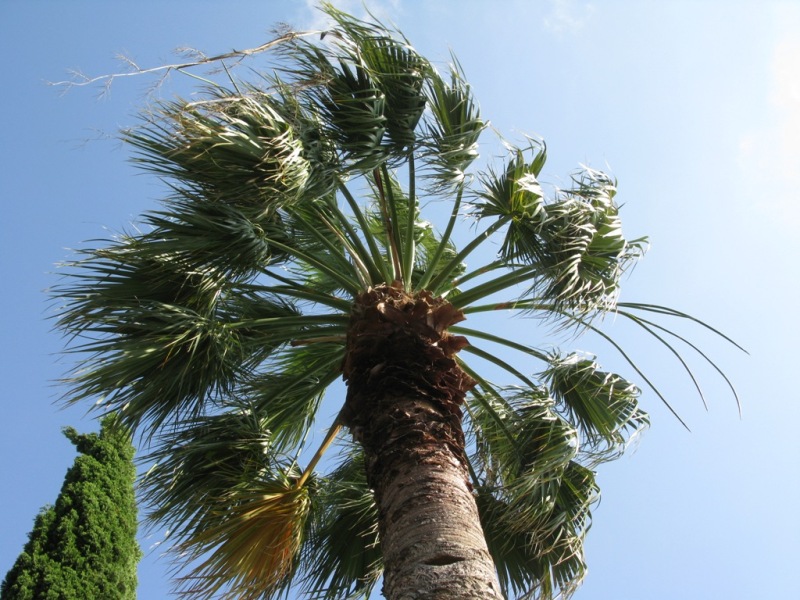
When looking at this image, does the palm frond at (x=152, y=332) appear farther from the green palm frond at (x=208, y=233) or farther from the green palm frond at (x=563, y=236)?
the green palm frond at (x=563, y=236)

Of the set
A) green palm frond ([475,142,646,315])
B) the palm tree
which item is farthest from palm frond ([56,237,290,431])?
green palm frond ([475,142,646,315])

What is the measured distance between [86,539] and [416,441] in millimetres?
6399

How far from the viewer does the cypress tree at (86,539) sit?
28.9 feet

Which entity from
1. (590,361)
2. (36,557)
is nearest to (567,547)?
(590,361)

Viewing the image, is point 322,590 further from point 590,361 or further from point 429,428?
point 590,361

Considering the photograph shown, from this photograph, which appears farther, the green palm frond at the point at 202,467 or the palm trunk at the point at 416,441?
the green palm frond at the point at 202,467

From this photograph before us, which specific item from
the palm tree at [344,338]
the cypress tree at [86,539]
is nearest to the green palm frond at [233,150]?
the palm tree at [344,338]

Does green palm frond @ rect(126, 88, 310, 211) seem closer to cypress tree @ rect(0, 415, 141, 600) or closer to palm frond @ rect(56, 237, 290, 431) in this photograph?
palm frond @ rect(56, 237, 290, 431)

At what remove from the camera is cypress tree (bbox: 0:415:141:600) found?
8797 mm

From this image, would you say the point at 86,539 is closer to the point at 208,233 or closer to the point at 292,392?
the point at 292,392

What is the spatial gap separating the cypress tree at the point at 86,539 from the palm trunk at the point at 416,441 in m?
4.67

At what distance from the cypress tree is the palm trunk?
15.3 feet

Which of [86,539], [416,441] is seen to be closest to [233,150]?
[416,441]

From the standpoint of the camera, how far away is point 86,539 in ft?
30.8
